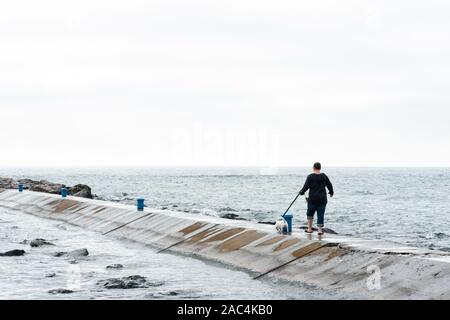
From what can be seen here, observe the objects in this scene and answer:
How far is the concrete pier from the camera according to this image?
13484mm

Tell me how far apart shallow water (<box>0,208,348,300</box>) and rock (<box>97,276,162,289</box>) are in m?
0.17

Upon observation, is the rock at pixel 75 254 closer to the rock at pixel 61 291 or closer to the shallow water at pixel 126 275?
the shallow water at pixel 126 275

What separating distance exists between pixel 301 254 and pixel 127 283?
192 inches

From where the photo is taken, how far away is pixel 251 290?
1485 cm

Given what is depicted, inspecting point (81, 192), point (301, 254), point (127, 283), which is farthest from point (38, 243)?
point (81, 192)

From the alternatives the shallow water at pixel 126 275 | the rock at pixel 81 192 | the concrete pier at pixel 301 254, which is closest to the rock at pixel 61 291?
the shallow water at pixel 126 275

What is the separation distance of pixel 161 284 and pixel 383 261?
5395 mm

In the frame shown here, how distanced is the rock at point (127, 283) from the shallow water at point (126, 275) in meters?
0.17

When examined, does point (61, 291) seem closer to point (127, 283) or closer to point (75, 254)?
point (127, 283)

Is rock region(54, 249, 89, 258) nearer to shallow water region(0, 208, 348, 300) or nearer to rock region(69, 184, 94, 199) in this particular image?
shallow water region(0, 208, 348, 300)

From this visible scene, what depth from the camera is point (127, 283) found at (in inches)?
605

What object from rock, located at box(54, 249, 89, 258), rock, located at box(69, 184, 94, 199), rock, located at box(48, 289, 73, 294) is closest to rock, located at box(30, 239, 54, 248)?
rock, located at box(54, 249, 89, 258)

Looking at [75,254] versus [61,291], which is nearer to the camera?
[61,291]
